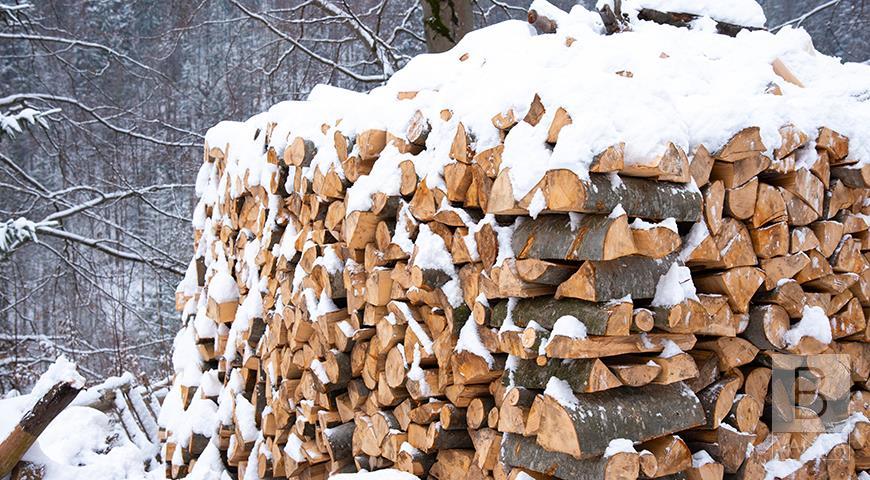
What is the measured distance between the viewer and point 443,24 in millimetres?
6480

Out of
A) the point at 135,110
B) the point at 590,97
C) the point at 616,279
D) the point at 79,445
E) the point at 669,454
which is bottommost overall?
the point at 79,445

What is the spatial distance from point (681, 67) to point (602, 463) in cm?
155

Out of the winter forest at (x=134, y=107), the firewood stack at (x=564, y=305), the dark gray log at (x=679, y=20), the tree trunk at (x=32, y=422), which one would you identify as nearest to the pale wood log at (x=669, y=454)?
the firewood stack at (x=564, y=305)

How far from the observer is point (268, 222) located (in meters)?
3.59

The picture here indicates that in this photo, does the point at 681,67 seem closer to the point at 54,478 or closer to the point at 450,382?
the point at 450,382

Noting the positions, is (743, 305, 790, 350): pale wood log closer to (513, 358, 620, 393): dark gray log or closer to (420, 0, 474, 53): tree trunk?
(513, 358, 620, 393): dark gray log

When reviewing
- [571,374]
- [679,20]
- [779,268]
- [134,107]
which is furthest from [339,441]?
[134,107]

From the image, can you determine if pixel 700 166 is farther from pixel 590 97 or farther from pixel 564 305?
pixel 564 305

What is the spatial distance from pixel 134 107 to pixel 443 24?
219 inches

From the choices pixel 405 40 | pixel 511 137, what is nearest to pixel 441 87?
pixel 511 137

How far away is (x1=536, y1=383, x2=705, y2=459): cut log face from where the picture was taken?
1.87 metres

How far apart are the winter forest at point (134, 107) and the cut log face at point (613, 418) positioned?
522cm
